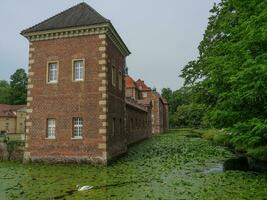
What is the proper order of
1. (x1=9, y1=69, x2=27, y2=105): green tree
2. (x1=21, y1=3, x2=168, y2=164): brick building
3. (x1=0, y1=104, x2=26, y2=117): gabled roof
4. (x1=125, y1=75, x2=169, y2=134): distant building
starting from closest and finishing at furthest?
(x1=21, y1=3, x2=168, y2=164): brick building < (x1=125, y1=75, x2=169, y2=134): distant building < (x1=0, y1=104, x2=26, y2=117): gabled roof < (x1=9, y1=69, x2=27, y2=105): green tree

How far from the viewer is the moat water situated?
450 inches

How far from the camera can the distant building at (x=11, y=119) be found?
67562 mm

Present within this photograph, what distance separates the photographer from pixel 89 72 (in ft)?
67.5

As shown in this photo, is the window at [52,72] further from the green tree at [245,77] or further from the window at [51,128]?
the green tree at [245,77]

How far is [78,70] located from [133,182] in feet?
32.6

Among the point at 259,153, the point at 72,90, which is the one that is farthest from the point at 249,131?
the point at 72,90

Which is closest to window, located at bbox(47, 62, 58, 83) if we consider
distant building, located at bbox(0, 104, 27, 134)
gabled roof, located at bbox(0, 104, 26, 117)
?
distant building, located at bbox(0, 104, 27, 134)

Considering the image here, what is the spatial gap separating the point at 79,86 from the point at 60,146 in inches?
166

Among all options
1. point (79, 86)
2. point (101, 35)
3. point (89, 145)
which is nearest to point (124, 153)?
point (89, 145)

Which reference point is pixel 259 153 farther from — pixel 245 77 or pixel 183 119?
pixel 183 119

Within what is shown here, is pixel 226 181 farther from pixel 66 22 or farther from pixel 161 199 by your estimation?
pixel 66 22

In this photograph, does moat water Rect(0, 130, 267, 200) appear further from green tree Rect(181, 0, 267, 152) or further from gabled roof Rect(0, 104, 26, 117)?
gabled roof Rect(0, 104, 26, 117)

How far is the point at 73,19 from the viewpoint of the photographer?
21719 mm

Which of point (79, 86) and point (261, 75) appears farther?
point (79, 86)
